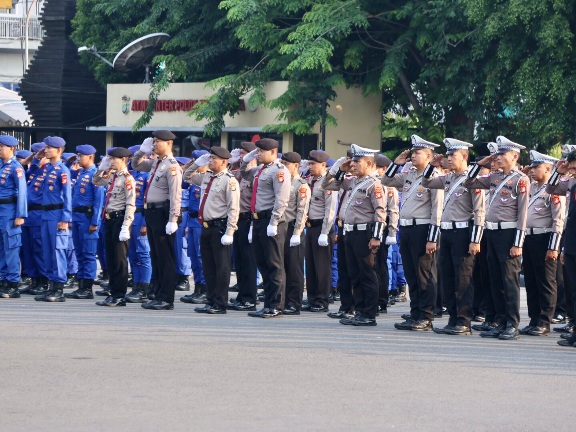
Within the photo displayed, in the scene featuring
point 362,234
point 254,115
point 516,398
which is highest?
point 254,115

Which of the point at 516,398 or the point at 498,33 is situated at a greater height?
the point at 498,33

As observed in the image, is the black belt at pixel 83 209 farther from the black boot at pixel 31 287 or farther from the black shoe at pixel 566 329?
the black shoe at pixel 566 329

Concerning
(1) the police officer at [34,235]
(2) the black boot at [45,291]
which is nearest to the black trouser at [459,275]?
(2) the black boot at [45,291]

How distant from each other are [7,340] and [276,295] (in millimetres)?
3623

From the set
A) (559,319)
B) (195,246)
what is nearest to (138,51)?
(195,246)

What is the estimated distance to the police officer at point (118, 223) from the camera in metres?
15.0

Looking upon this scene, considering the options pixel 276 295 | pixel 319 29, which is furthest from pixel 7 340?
pixel 319 29

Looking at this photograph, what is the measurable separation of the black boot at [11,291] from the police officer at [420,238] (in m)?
5.18

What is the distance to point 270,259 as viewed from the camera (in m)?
14.3

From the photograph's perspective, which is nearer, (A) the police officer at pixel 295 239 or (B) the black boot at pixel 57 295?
(A) the police officer at pixel 295 239

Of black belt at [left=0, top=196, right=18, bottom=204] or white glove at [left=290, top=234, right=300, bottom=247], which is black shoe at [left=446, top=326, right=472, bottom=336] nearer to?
white glove at [left=290, top=234, right=300, bottom=247]

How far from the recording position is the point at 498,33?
2606 centimetres

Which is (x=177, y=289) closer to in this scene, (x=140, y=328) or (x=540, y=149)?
(x=140, y=328)

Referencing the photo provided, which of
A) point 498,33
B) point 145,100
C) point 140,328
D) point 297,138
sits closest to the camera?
point 140,328
